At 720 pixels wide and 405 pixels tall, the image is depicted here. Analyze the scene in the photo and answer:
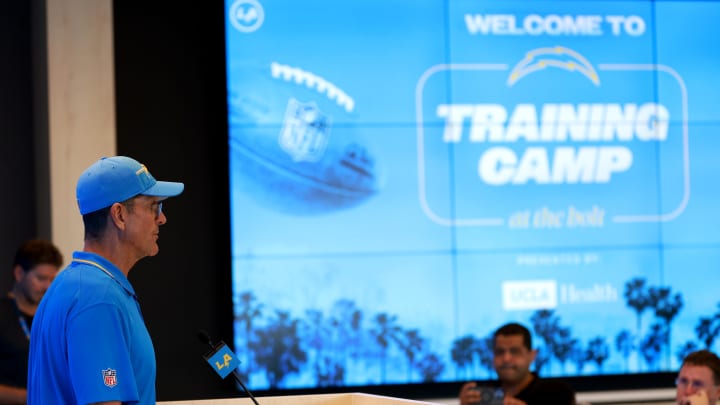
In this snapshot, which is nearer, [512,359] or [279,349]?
[512,359]

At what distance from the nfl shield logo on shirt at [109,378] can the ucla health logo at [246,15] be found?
364 centimetres

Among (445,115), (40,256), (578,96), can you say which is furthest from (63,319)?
(578,96)

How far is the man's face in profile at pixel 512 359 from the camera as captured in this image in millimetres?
4641

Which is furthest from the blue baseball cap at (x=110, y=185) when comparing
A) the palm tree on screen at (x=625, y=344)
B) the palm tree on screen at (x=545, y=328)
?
the palm tree on screen at (x=625, y=344)

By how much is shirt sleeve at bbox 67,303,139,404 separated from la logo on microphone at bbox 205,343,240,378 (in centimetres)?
54

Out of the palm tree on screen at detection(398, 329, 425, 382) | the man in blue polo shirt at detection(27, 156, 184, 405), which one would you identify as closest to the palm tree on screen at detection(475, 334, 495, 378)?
the palm tree on screen at detection(398, 329, 425, 382)

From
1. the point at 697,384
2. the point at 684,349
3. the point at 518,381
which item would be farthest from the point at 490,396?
the point at 684,349

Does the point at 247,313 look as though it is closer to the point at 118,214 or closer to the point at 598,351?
the point at 598,351

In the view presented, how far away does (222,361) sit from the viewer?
8.98 feet

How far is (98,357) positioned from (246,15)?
3.67 metres

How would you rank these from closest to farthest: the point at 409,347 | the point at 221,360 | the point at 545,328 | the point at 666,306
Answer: the point at 221,360 < the point at 409,347 < the point at 545,328 < the point at 666,306

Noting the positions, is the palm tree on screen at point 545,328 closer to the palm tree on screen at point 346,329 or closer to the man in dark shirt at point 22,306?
the palm tree on screen at point 346,329

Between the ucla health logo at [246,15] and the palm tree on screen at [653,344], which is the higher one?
the ucla health logo at [246,15]

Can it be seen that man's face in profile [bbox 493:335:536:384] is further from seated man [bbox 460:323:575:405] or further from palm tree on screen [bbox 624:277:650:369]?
palm tree on screen [bbox 624:277:650:369]
